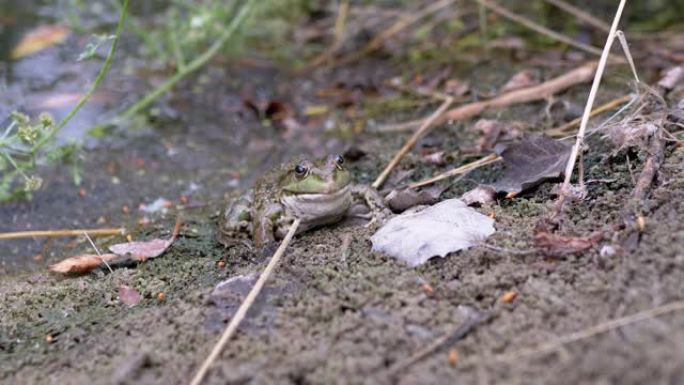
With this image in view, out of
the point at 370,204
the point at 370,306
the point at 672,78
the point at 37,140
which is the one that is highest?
the point at 37,140

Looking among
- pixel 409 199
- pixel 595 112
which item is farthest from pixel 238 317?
pixel 595 112

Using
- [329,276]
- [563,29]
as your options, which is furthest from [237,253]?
[563,29]

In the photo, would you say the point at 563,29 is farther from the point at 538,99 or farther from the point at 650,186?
the point at 650,186

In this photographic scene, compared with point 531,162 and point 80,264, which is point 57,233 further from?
point 531,162

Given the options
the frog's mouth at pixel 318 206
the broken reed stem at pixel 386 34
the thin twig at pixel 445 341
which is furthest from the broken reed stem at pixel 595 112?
the broken reed stem at pixel 386 34

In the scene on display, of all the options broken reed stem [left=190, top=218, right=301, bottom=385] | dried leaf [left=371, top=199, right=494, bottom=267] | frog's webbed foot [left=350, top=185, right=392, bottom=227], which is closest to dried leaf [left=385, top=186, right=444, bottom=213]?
frog's webbed foot [left=350, top=185, right=392, bottom=227]

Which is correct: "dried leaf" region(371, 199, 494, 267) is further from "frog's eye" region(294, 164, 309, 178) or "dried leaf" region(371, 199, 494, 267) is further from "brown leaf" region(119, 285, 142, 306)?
"brown leaf" region(119, 285, 142, 306)

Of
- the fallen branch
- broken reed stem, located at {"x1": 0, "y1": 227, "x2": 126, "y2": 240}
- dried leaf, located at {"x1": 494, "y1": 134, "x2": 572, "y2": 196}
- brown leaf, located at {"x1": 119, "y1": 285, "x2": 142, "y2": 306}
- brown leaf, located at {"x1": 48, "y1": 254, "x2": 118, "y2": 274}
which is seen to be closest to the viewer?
brown leaf, located at {"x1": 119, "y1": 285, "x2": 142, "y2": 306}
